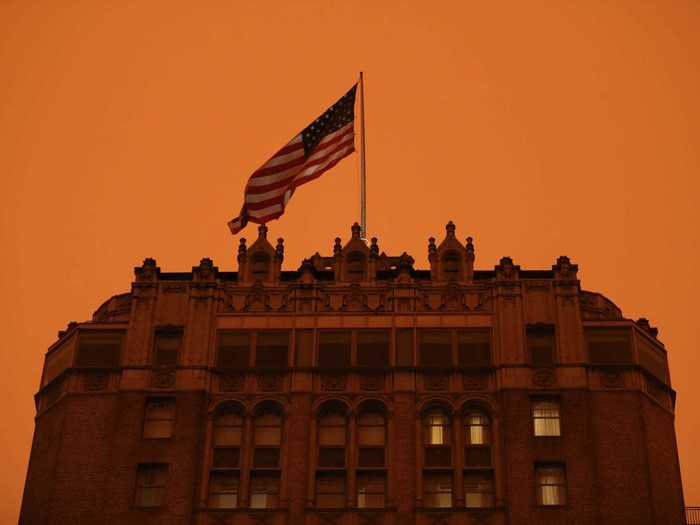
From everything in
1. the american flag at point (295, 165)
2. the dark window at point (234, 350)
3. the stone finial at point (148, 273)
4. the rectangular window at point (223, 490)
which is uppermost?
the american flag at point (295, 165)

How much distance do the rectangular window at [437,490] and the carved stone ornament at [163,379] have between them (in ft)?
45.4

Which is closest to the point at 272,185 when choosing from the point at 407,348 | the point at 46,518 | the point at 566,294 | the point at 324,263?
the point at 324,263

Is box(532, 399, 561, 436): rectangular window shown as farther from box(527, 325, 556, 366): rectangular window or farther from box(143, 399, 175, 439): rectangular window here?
box(143, 399, 175, 439): rectangular window

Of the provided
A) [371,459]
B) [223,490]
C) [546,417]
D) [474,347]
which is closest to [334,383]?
[371,459]

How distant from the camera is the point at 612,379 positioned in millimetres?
66688

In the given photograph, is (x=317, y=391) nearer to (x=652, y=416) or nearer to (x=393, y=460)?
(x=393, y=460)

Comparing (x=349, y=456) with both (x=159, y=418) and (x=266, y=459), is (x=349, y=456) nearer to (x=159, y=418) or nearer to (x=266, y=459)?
(x=266, y=459)

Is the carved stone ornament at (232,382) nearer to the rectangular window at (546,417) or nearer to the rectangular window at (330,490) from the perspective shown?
the rectangular window at (330,490)

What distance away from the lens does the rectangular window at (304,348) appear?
223 ft

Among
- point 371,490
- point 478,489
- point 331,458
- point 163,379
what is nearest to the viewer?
point 478,489

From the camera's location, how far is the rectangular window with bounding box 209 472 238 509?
64.8m

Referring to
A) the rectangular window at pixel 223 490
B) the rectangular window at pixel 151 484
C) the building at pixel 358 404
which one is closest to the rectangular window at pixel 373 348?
the building at pixel 358 404

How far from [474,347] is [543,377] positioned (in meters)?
3.86

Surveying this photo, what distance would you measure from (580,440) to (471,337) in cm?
773
